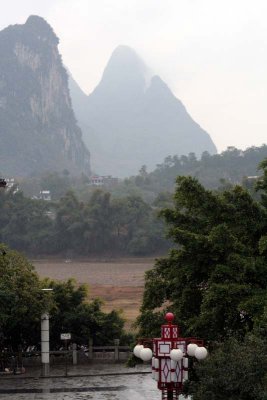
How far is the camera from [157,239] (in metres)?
115

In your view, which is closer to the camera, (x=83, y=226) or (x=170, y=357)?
(x=170, y=357)

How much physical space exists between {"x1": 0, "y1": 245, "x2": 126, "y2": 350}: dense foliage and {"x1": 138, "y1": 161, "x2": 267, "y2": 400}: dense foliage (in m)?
8.30

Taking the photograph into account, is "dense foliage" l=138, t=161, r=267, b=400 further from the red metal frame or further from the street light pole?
the street light pole

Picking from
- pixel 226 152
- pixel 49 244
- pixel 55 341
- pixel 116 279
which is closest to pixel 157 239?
pixel 49 244

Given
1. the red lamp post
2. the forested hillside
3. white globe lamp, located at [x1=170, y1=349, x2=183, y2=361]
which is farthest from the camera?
the forested hillside

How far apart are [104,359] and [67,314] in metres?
2.50

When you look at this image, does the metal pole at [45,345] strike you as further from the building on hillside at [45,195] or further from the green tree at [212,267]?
the building on hillside at [45,195]

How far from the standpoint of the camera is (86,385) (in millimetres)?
26141

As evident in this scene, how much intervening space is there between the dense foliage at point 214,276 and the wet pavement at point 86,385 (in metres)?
4.65

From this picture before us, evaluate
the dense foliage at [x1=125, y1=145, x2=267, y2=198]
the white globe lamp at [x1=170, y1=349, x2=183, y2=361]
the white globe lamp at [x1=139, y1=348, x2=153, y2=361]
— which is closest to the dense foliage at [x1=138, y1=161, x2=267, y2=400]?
the white globe lamp at [x1=139, y1=348, x2=153, y2=361]

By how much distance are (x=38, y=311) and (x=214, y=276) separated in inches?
456

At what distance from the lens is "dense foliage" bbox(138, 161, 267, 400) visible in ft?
52.8

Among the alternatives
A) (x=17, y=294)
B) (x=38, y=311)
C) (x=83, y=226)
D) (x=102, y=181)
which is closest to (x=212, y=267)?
(x=17, y=294)

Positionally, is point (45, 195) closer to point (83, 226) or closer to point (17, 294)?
point (83, 226)
